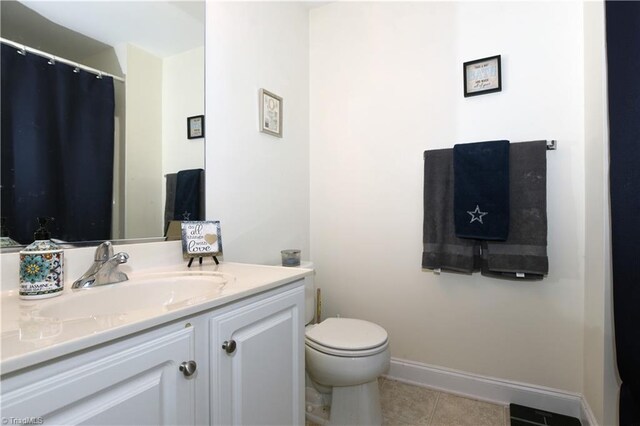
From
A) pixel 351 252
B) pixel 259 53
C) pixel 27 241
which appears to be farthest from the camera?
pixel 351 252

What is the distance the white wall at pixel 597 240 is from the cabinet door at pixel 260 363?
1148 millimetres

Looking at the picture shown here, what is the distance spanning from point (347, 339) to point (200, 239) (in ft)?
2.51

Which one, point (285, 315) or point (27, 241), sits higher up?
point (27, 241)

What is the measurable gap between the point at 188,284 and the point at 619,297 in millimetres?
1452

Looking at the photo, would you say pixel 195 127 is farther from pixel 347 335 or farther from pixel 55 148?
pixel 347 335

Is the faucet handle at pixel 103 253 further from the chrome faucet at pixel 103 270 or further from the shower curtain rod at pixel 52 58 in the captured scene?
the shower curtain rod at pixel 52 58

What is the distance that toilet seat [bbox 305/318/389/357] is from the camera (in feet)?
4.34

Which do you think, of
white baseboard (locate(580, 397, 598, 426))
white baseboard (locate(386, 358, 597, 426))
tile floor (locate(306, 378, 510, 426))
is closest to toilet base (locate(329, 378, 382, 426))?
tile floor (locate(306, 378, 510, 426))

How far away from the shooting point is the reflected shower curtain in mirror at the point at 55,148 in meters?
0.89

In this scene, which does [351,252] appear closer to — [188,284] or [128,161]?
[188,284]

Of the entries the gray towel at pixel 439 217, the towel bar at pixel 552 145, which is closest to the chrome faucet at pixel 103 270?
the gray towel at pixel 439 217

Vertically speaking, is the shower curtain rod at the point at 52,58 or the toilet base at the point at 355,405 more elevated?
the shower curtain rod at the point at 52,58

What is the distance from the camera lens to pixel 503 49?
5.31 feet

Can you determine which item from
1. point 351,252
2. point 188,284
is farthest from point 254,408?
point 351,252
